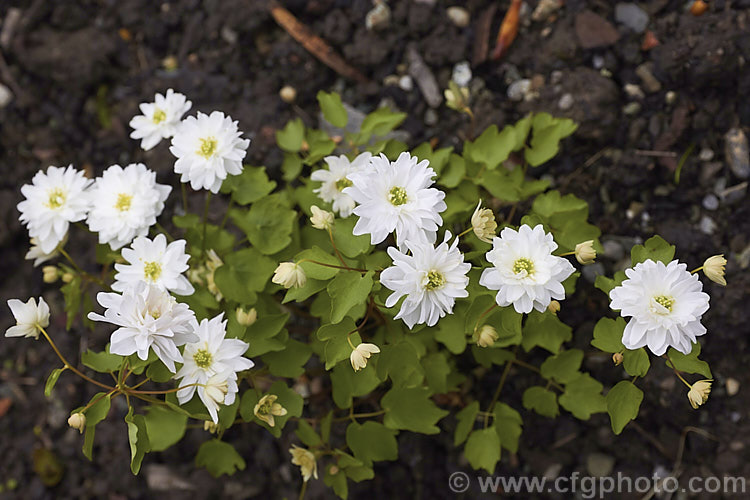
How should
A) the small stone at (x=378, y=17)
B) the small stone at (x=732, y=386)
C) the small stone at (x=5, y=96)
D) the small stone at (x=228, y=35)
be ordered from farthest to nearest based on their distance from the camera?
1. the small stone at (x=5, y=96)
2. the small stone at (x=228, y=35)
3. the small stone at (x=378, y=17)
4. the small stone at (x=732, y=386)

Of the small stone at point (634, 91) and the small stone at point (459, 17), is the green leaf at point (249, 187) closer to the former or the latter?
the small stone at point (459, 17)

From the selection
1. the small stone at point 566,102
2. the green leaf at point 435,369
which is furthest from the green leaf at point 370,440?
the small stone at point 566,102

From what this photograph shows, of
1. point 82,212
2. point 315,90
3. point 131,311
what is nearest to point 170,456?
point 82,212

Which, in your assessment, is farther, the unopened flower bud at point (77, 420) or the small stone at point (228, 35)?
the small stone at point (228, 35)

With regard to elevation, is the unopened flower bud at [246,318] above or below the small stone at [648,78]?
below

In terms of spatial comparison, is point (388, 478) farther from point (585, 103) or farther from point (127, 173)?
point (585, 103)

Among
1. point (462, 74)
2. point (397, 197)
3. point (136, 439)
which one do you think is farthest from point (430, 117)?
point (136, 439)
